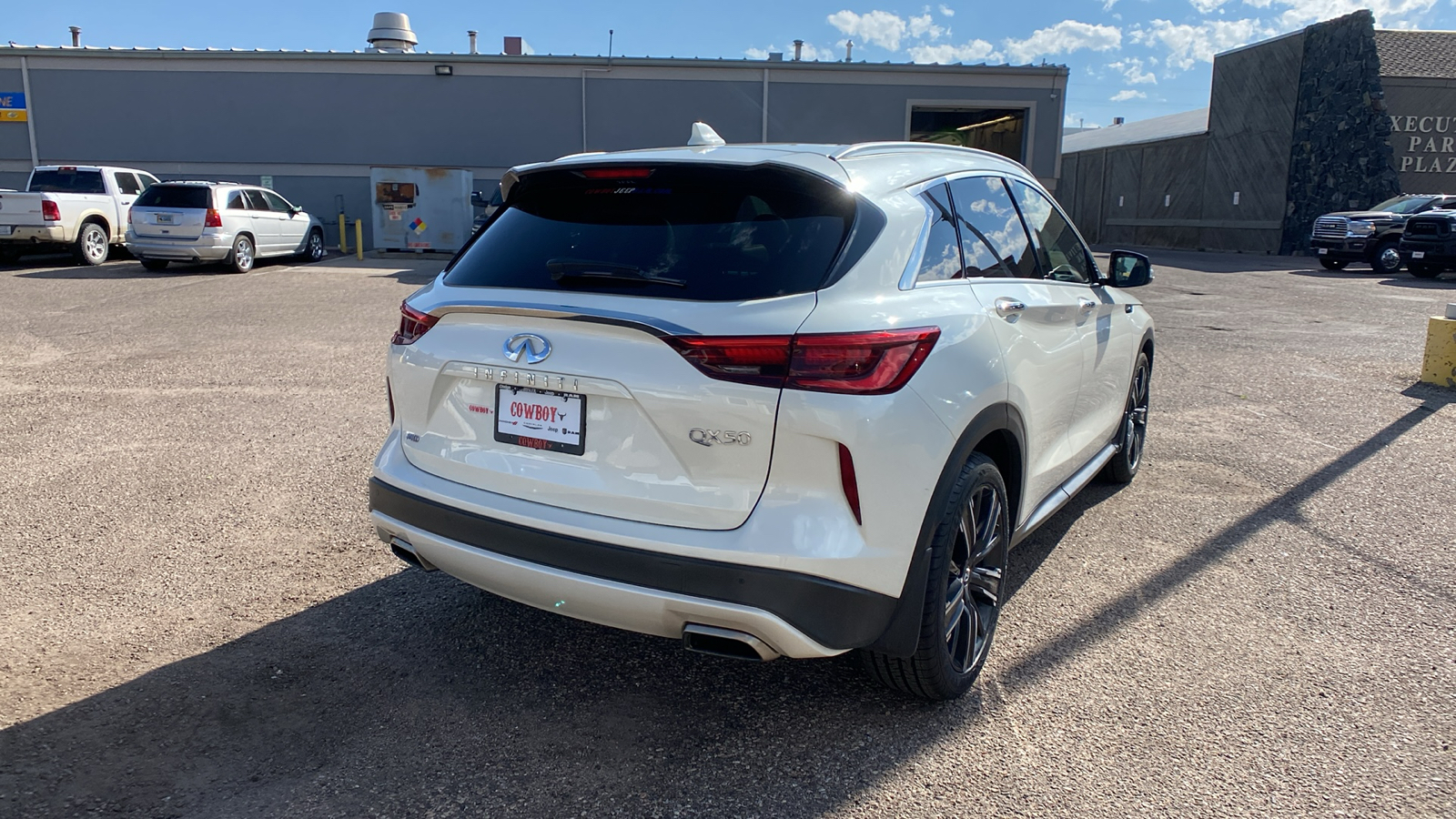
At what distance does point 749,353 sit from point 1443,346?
8310 millimetres

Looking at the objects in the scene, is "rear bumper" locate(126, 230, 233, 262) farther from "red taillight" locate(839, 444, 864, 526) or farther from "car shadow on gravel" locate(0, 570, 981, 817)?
"red taillight" locate(839, 444, 864, 526)

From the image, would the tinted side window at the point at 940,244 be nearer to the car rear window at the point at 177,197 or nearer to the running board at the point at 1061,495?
the running board at the point at 1061,495

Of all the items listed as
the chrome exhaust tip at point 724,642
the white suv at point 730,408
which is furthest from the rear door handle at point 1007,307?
the chrome exhaust tip at point 724,642

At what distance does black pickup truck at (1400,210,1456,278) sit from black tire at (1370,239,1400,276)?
1.26 metres

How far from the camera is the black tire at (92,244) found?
59.1ft

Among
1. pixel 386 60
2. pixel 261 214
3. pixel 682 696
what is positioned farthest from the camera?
pixel 386 60

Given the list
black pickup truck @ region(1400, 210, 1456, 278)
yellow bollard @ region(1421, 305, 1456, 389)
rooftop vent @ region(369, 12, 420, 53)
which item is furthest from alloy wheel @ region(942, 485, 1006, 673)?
rooftop vent @ region(369, 12, 420, 53)

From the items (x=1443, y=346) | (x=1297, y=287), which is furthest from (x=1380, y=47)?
(x=1443, y=346)

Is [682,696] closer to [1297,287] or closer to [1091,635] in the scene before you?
[1091,635]

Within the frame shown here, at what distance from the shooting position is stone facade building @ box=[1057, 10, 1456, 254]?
2969 centimetres

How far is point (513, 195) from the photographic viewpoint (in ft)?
11.1

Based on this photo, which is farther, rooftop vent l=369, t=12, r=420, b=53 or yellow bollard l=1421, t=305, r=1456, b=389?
rooftop vent l=369, t=12, r=420, b=53

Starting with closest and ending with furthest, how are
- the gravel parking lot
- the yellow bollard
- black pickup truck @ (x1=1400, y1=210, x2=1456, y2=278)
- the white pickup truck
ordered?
the gravel parking lot < the yellow bollard < the white pickup truck < black pickup truck @ (x1=1400, y1=210, x2=1456, y2=278)

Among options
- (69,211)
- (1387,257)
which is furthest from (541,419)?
(1387,257)
